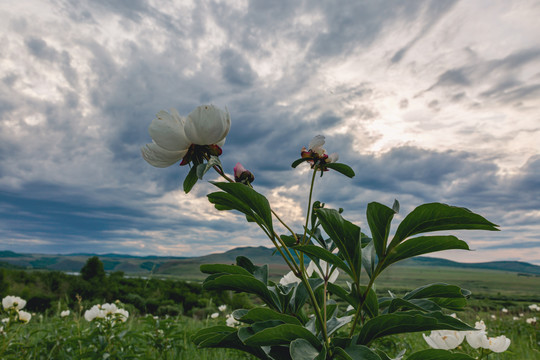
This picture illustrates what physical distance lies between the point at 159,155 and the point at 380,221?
0.75 m

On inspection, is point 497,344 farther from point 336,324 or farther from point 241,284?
point 241,284

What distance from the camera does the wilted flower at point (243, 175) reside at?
109 centimetres

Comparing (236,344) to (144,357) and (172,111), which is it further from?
(144,357)

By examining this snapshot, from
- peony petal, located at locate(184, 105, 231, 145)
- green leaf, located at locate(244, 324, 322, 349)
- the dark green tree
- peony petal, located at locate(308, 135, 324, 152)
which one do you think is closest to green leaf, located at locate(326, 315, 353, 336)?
green leaf, located at locate(244, 324, 322, 349)

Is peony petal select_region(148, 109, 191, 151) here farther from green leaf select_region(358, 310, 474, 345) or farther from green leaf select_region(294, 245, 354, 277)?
green leaf select_region(358, 310, 474, 345)

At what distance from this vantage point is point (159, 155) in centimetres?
112

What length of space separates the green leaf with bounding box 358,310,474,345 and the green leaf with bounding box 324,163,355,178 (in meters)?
0.47

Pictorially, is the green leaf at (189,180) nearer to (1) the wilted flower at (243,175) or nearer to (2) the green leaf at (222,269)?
(1) the wilted flower at (243,175)

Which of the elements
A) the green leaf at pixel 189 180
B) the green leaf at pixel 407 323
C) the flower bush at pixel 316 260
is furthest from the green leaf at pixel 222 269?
the green leaf at pixel 407 323

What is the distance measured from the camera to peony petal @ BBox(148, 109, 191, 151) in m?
1.05

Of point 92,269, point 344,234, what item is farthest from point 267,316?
point 92,269

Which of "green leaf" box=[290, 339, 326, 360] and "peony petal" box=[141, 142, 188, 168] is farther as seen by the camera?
"peony petal" box=[141, 142, 188, 168]

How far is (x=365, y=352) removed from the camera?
0.81 m

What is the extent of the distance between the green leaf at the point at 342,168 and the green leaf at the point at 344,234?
12.3 inches
